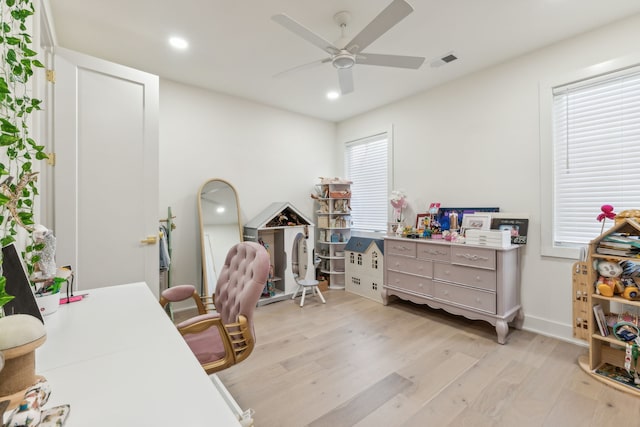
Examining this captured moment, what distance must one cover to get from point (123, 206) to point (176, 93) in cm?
178

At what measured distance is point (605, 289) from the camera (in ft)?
6.67

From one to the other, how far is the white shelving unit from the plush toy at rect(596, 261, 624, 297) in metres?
2.85

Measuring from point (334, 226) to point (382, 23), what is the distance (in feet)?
9.77

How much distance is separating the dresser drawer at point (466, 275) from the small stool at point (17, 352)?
9.67 ft

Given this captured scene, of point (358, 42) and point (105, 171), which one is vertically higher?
point (358, 42)

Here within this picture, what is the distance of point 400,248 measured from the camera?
3359 mm

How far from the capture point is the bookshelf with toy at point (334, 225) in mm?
4367

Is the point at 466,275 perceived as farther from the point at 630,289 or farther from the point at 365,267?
the point at 365,267

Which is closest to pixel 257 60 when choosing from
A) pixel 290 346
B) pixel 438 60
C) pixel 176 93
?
pixel 176 93

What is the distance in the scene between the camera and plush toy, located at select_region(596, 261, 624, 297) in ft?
6.65

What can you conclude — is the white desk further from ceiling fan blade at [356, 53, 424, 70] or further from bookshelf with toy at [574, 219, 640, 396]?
bookshelf with toy at [574, 219, 640, 396]

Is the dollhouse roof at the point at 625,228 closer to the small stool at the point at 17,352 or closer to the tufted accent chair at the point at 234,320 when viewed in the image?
the tufted accent chair at the point at 234,320

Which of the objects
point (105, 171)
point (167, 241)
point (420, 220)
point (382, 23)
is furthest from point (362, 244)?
point (105, 171)

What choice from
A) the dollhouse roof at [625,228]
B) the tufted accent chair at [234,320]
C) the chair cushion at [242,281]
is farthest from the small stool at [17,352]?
the dollhouse roof at [625,228]
